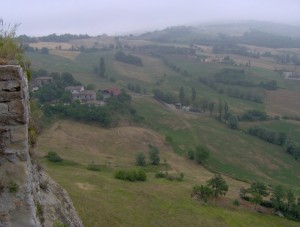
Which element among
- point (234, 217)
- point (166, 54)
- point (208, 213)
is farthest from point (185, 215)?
point (166, 54)

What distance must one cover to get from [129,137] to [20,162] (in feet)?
237

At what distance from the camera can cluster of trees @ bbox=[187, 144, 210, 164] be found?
7169cm

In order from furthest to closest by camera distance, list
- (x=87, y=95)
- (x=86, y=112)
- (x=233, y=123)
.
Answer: (x=87, y=95), (x=233, y=123), (x=86, y=112)

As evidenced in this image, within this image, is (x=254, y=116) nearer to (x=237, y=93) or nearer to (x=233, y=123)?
(x=233, y=123)

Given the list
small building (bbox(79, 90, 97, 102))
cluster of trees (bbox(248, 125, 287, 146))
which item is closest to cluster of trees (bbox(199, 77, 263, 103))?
cluster of trees (bbox(248, 125, 287, 146))

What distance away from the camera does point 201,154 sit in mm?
71938

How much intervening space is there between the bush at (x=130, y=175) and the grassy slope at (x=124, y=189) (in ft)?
4.05

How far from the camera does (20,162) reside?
26.1ft

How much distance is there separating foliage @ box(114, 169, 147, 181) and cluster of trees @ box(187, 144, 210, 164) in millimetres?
20790

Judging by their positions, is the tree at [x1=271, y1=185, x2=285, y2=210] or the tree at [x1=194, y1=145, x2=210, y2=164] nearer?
the tree at [x1=271, y1=185, x2=285, y2=210]

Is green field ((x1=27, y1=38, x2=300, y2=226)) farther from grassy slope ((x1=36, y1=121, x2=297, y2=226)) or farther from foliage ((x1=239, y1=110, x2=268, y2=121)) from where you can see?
foliage ((x1=239, y1=110, x2=268, y2=121))

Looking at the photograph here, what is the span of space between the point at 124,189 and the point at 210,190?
10750 mm

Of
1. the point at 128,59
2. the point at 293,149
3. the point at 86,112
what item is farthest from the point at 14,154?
the point at 128,59

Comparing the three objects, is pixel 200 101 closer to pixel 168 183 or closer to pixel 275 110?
pixel 275 110
